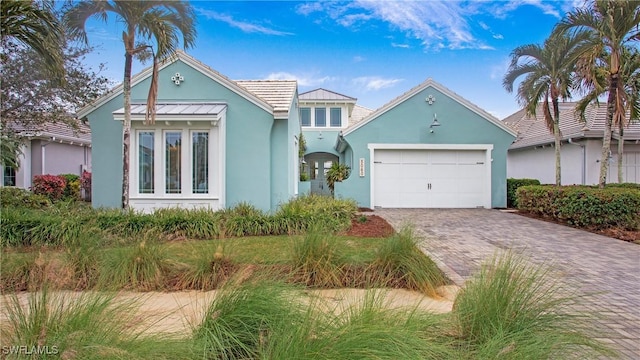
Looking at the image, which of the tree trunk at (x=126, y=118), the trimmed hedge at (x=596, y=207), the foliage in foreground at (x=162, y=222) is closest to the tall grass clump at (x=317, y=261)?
the foliage in foreground at (x=162, y=222)

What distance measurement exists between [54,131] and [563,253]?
23633 millimetres

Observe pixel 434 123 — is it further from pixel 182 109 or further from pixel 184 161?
pixel 184 161

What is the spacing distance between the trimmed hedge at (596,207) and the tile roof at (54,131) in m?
19.9

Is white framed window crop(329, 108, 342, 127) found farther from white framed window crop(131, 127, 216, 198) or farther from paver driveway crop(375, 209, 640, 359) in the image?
white framed window crop(131, 127, 216, 198)

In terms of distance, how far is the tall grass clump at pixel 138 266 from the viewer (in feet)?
15.4

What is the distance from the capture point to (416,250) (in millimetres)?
5176

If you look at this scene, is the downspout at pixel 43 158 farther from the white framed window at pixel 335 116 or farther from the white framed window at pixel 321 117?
the white framed window at pixel 335 116

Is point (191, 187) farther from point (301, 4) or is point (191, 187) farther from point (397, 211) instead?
point (397, 211)

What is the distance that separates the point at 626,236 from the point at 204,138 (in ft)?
42.8

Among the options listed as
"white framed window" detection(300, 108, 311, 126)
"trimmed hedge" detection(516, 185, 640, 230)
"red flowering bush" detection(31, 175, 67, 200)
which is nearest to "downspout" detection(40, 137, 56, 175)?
"red flowering bush" detection(31, 175, 67, 200)

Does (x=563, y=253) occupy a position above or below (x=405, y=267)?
below

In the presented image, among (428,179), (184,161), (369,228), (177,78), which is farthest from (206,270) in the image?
(428,179)

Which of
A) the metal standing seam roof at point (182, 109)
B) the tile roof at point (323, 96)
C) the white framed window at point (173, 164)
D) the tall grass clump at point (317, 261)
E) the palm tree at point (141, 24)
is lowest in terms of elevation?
the tall grass clump at point (317, 261)

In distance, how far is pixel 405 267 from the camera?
16.4ft
